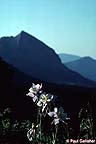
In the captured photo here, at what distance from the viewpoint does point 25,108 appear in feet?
190

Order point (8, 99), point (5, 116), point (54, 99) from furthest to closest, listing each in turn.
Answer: point (8, 99) < point (5, 116) < point (54, 99)

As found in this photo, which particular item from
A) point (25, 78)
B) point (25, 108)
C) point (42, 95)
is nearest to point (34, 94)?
point (42, 95)

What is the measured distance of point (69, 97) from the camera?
305ft

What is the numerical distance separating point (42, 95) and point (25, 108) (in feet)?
166

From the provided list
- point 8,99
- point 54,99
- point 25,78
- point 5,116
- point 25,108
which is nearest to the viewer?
point 54,99

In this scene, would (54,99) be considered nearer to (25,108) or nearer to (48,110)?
(48,110)

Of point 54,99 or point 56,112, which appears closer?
point 56,112

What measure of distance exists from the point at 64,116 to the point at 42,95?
1.09 metres

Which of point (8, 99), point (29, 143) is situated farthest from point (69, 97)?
point (29, 143)

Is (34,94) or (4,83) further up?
(4,83)

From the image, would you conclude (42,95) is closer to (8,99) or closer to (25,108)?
(8,99)

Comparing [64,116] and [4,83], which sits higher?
[4,83]

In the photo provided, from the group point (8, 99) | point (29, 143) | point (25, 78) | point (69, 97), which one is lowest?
point (29, 143)

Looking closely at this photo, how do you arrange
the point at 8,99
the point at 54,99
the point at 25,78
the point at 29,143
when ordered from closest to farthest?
the point at 54,99
the point at 29,143
the point at 8,99
the point at 25,78
